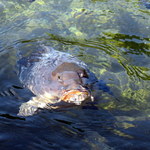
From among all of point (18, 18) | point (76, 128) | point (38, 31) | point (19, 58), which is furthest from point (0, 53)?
point (76, 128)

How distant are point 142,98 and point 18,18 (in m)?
5.60

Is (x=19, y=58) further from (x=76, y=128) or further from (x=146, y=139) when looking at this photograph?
(x=146, y=139)

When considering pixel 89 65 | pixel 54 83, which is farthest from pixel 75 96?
pixel 89 65

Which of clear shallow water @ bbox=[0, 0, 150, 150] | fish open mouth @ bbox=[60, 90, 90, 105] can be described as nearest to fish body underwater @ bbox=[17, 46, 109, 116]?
fish open mouth @ bbox=[60, 90, 90, 105]

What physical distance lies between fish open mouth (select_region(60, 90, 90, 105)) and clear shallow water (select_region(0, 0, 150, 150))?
0.33 meters

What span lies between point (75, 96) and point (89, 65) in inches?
79.2

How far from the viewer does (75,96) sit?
378 centimetres

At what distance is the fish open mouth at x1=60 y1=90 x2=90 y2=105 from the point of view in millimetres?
3766

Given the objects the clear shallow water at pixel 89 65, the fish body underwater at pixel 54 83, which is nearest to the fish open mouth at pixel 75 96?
the fish body underwater at pixel 54 83

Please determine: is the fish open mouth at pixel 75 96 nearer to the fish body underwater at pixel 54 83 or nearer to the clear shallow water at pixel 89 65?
the fish body underwater at pixel 54 83

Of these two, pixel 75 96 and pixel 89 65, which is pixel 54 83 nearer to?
pixel 75 96

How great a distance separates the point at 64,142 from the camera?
10.9 feet

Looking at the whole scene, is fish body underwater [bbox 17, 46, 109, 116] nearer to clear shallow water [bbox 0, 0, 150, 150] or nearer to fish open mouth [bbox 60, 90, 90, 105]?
fish open mouth [bbox 60, 90, 90, 105]

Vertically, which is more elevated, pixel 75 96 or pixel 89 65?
pixel 89 65
